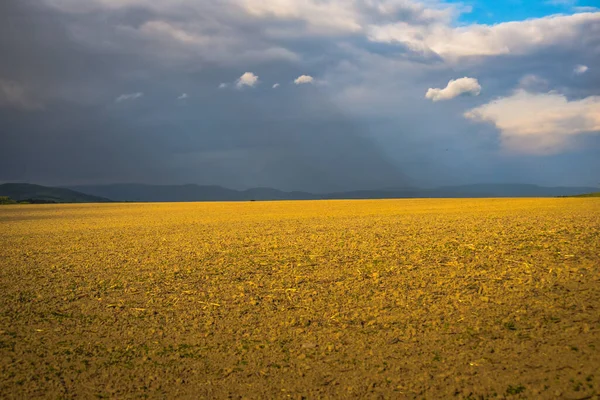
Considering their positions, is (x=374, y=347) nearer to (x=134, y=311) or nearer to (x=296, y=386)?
(x=296, y=386)

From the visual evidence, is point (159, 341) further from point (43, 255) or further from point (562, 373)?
point (43, 255)

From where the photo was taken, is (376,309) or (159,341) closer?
(159,341)

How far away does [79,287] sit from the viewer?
9.65 m

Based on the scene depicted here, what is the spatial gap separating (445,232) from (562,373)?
11.4 metres

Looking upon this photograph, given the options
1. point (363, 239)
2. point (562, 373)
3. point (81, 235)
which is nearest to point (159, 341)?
point (562, 373)

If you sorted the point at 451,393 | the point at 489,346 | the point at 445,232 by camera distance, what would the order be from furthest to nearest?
1. the point at 445,232
2. the point at 489,346
3. the point at 451,393

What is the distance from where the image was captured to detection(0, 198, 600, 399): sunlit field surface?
5.02m

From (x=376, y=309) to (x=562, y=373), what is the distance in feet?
9.76

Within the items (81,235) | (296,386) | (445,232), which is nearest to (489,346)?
(296,386)

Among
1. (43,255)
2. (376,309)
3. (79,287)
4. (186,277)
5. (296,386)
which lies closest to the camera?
(296,386)

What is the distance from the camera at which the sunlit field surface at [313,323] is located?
198 inches

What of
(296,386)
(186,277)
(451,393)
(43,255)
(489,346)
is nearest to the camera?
(451,393)

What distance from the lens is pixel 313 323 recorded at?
273 inches

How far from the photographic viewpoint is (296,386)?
5.00 m
